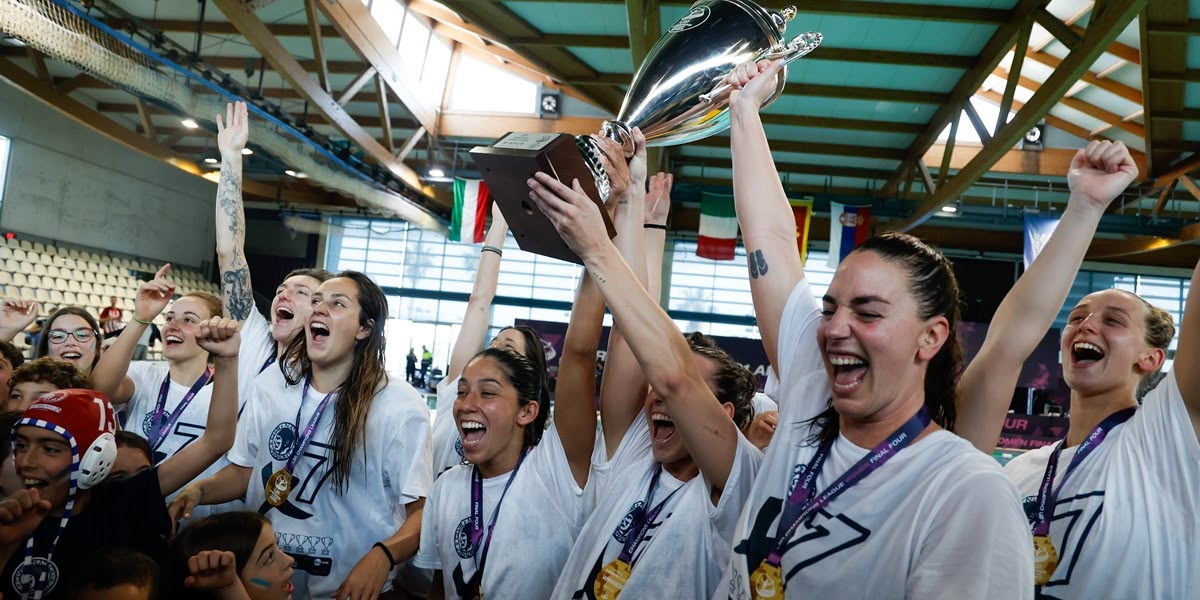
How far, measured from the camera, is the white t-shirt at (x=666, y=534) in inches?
70.1

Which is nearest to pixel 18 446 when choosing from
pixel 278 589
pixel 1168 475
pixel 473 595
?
pixel 278 589

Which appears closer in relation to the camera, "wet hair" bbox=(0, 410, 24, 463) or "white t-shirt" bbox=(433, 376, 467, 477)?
"wet hair" bbox=(0, 410, 24, 463)

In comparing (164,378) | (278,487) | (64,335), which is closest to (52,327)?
(64,335)

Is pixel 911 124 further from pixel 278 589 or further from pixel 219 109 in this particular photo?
pixel 278 589

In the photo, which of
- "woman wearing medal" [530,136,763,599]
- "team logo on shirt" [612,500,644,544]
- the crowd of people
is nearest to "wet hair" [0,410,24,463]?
the crowd of people

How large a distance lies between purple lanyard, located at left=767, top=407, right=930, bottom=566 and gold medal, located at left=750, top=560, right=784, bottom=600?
0.04ft

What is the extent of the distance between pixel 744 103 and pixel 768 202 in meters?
0.25

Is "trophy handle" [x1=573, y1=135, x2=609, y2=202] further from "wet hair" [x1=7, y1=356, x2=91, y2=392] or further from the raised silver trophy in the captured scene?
"wet hair" [x1=7, y1=356, x2=91, y2=392]

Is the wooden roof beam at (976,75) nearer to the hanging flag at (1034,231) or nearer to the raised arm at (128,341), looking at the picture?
Result: the hanging flag at (1034,231)

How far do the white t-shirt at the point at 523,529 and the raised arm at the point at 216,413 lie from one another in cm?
72

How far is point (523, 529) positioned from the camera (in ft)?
7.38

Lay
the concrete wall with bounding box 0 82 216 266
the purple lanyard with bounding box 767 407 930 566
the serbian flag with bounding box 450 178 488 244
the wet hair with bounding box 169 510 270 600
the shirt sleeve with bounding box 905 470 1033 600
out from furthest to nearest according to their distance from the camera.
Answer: the concrete wall with bounding box 0 82 216 266
the serbian flag with bounding box 450 178 488 244
the wet hair with bounding box 169 510 270 600
the purple lanyard with bounding box 767 407 930 566
the shirt sleeve with bounding box 905 470 1033 600

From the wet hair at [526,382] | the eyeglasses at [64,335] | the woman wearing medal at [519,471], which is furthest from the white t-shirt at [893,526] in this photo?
the eyeglasses at [64,335]

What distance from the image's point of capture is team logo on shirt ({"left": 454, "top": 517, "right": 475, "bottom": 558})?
7.57 feet
